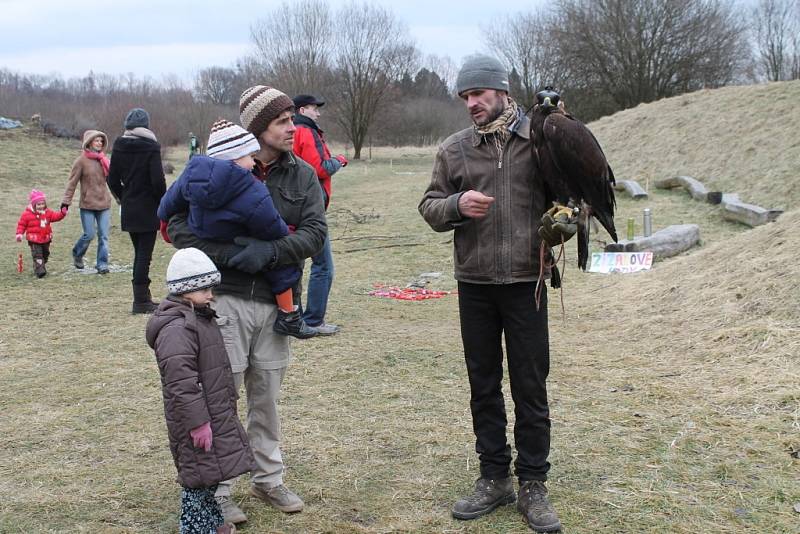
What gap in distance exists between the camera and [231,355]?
11.0 ft

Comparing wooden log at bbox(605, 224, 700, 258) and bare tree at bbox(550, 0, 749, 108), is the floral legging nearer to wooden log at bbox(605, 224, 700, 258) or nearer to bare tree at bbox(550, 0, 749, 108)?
wooden log at bbox(605, 224, 700, 258)

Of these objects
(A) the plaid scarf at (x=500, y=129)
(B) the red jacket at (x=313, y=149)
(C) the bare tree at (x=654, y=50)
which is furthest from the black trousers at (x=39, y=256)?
(C) the bare tree at (x=654, y=50)

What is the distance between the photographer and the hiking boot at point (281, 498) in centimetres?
355

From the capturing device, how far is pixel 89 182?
9.55 metres

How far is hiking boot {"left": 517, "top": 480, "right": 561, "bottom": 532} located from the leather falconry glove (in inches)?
44.2

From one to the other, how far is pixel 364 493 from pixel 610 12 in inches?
1578

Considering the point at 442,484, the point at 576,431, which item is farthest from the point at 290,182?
the point at 576,431

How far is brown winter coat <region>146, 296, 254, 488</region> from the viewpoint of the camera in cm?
295

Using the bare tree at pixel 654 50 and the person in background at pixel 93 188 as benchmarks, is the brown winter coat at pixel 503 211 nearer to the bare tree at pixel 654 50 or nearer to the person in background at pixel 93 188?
the person in background at pixel 93 188

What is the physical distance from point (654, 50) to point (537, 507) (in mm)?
39172

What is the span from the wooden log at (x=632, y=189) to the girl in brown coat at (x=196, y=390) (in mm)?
13591

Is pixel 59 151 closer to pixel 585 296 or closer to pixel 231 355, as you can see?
pixel 585 296

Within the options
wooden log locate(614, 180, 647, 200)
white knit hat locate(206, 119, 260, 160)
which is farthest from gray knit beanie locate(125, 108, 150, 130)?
wooden log locate(614, 180, 647, 200)

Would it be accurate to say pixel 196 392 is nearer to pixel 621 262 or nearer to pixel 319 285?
pixel 319 285
